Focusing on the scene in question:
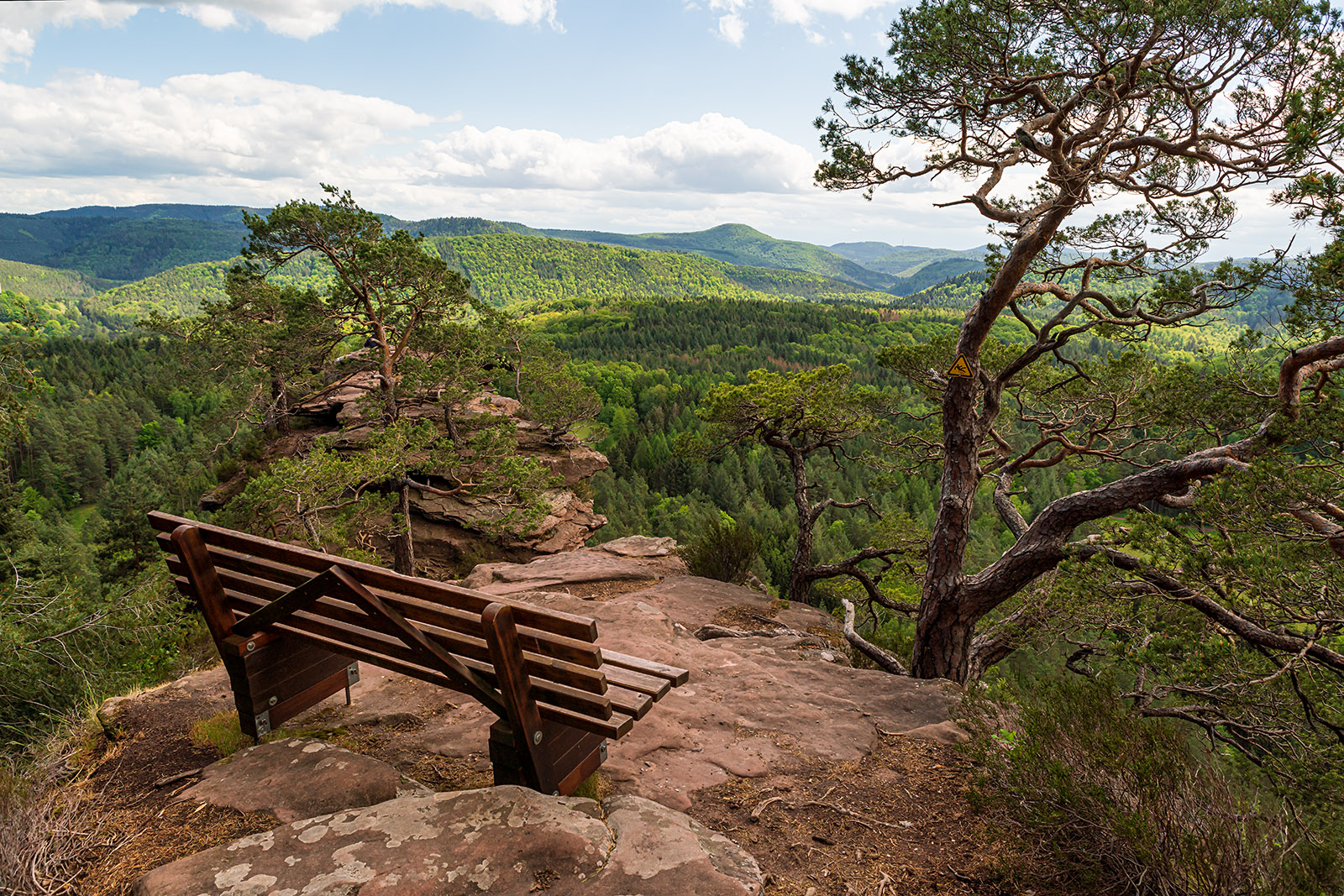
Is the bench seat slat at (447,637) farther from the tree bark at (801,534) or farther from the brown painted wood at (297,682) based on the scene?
the tree bark at (801,534)

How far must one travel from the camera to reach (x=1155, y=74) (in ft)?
19.5

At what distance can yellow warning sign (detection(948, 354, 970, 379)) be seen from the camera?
7.59 m

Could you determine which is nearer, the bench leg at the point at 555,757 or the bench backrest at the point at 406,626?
the bench backrest at the point at 406,626

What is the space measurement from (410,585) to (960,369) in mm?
6668

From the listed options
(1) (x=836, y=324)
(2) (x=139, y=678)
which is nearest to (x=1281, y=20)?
(2) (x=139, y=678)

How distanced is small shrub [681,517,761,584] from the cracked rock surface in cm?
1079

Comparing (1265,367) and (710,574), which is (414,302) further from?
(1265,367)

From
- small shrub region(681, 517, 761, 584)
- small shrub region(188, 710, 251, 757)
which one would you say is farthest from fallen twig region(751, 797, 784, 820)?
small shrub region(681, 517, 761, 584)

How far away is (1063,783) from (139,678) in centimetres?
1055

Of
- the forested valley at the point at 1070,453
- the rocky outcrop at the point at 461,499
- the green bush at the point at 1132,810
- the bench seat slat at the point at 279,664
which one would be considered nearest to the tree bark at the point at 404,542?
the forested valley at the point at 1070,453

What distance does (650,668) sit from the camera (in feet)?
14.1

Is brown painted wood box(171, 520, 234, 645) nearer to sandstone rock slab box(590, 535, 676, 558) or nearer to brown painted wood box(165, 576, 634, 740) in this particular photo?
brown painted wood box(165, 576, 634, 740)

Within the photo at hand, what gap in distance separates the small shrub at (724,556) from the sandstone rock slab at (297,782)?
1042 cm

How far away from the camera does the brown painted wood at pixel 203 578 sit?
159 inches
